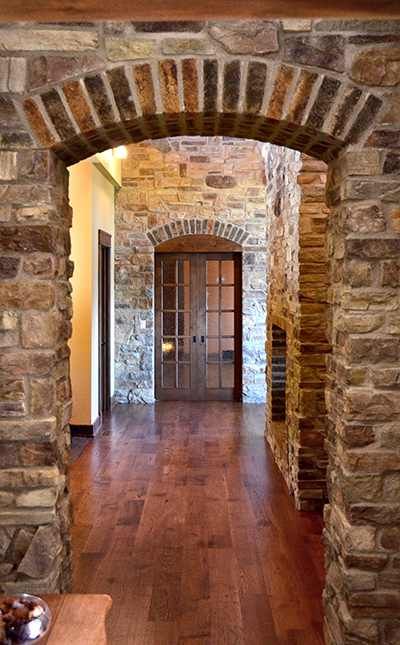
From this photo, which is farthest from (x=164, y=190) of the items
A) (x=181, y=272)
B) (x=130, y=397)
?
(x=130, y=397)

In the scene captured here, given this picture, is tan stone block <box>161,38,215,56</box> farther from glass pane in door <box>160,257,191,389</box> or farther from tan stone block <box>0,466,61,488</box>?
glass pane in door <box>160,257,191,389</box>

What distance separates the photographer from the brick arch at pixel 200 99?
2.25 meters

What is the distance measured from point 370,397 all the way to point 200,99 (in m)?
1.27

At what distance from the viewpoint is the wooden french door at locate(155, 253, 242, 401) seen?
8.48 meters

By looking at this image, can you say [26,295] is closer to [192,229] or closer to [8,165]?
[8,165]

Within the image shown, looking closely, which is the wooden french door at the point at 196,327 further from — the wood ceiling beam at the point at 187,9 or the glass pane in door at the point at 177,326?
the wood ceiling beam at the point at 187,9

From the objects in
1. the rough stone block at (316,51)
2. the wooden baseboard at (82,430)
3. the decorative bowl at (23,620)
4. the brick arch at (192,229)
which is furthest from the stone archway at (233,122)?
the brick arch at (192,229)

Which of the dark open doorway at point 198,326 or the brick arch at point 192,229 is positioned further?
the dark open doorway at point 198,326

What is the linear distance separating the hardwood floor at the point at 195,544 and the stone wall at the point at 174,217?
6.97 feet

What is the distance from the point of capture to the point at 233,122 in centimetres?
249

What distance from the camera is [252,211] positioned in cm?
827

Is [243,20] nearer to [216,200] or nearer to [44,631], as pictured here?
[44,631]

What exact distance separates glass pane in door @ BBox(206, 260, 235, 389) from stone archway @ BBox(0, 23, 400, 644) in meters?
6.02

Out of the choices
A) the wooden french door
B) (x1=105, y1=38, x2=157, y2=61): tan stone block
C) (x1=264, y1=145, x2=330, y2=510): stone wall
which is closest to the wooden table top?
(x1=105, y1=38, x2=157, y2=61): tan stone block
